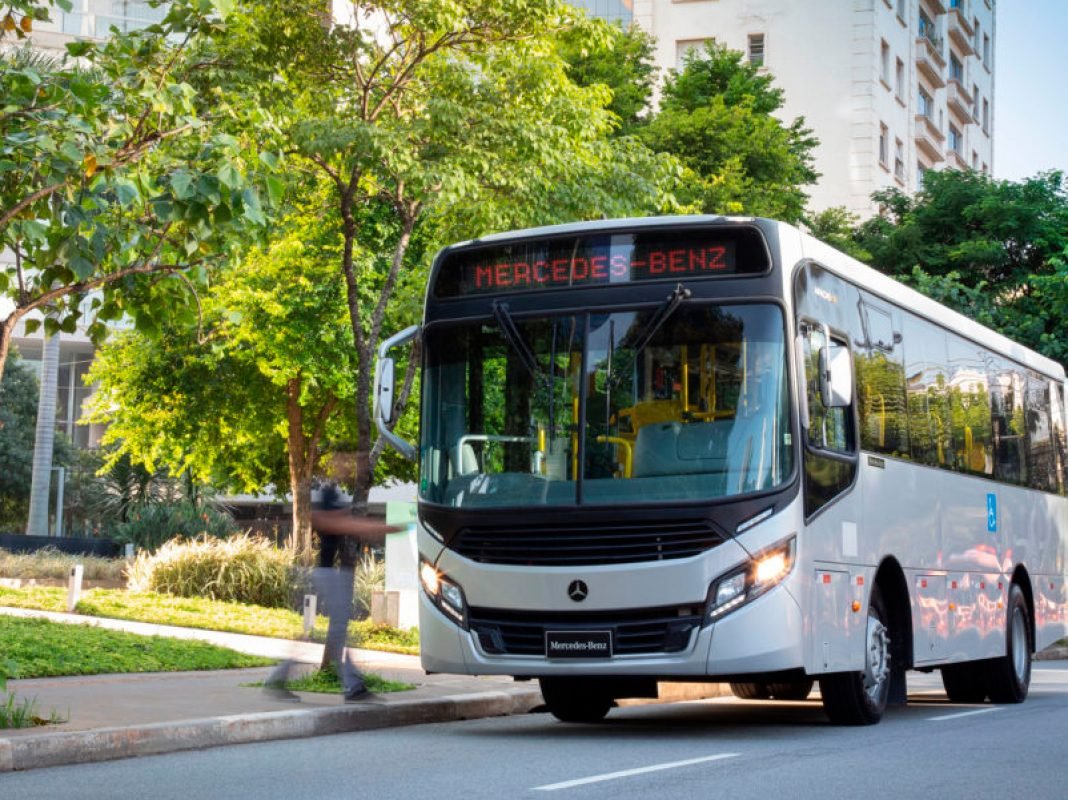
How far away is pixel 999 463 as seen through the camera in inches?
651

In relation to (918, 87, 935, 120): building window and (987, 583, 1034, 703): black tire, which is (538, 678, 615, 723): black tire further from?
(918, 87, 935, 120): building window

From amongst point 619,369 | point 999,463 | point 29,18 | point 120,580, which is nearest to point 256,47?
point 29,18

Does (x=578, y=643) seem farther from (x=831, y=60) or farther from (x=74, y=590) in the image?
(x=831, y=60)

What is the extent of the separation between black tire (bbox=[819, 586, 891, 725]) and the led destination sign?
2.87 meters

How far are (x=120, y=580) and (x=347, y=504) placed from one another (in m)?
22.0

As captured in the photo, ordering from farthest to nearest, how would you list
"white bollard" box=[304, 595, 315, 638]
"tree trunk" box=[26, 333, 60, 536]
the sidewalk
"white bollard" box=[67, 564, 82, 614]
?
1. "tree trunk" box=[26, 333, 60, 536]
2. "white bollard" box=[67, 564, 82, 614]
3. "white bollard" box=[304, 595, 315, 638]
4. the sidewalk

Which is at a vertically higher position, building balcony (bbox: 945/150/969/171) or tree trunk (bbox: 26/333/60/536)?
building balcony (bbox: 945/150/969/171)

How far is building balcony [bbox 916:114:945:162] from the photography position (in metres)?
65.6

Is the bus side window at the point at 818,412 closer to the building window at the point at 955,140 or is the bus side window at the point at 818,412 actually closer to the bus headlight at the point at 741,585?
the bus headlight at the point at 741,585

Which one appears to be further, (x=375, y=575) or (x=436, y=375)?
(x=375, y=575)

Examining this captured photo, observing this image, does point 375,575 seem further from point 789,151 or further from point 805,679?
point 789,151

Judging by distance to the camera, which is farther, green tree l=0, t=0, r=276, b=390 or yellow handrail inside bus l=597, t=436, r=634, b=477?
yellow handrail inside bus l=597, t=436, r=634, b=477

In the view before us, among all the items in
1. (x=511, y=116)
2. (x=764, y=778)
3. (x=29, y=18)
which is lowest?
(x=764, y=778)

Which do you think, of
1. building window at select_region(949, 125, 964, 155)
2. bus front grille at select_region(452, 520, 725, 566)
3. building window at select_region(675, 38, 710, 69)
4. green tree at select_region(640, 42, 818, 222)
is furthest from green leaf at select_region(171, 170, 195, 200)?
building window at select_region(949, 125, 964, 155)
